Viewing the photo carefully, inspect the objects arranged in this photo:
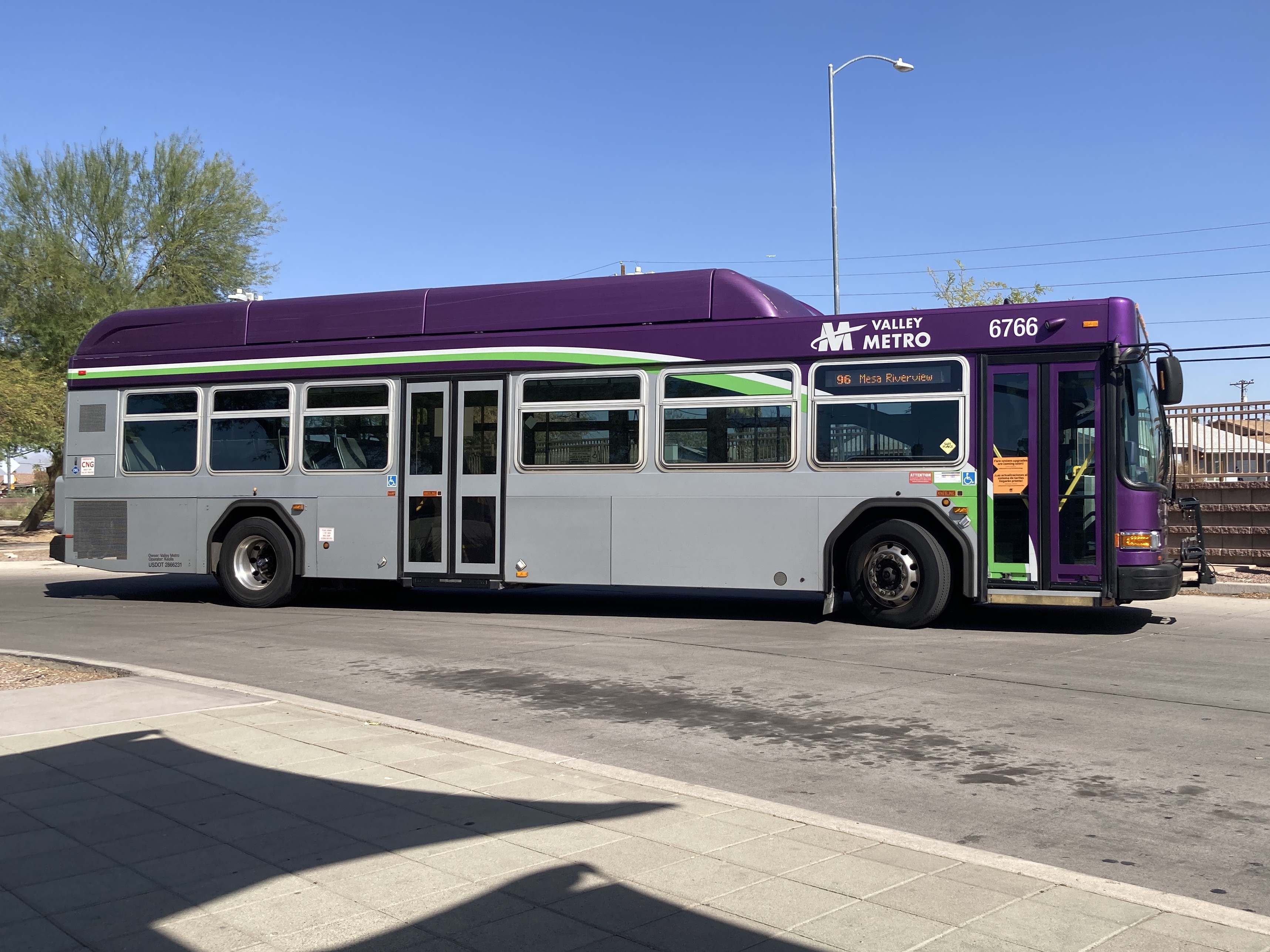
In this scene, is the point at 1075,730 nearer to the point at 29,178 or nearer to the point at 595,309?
the point at 595,309

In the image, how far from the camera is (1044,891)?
4285 mm

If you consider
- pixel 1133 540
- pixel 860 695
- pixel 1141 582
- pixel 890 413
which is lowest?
pixel 860 695

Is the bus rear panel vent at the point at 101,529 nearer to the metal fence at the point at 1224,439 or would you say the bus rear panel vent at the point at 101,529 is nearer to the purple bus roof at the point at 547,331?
the purple bus roof at the point at 547,331

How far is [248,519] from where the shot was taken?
1519 cm

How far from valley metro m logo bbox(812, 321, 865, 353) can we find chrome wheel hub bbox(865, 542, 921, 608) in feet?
6.97

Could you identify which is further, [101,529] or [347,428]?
[101,529]

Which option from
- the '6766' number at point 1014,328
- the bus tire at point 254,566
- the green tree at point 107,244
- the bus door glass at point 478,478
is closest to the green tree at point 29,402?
the green tree at point 107,244

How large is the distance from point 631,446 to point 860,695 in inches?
207

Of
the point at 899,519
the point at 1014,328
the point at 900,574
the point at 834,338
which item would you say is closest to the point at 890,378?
the point at 834,338

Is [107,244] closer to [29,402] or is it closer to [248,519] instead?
[29,402]

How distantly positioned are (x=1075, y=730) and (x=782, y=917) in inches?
163

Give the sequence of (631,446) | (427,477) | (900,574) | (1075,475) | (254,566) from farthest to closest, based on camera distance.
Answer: (254,566) < (427,477) < (631,446) < (900,574) < (1075,475)

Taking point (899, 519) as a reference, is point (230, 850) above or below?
below

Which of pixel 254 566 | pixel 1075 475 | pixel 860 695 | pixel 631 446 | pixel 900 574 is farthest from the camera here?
pixel 254 566
